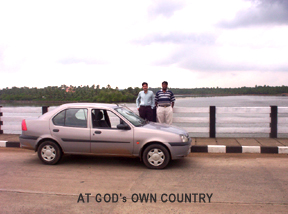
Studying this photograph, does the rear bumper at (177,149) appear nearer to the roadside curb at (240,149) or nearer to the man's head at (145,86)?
the roadside curb at (240,149)

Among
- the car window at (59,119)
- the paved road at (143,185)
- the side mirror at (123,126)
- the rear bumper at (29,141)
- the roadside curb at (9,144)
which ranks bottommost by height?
the paved road at (143,185)

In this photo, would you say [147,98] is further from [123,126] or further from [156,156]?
[156,156]

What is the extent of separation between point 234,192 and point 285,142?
16.1 feet

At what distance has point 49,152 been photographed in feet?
20.0

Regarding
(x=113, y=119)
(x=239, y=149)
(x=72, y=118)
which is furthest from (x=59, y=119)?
(x=239, y=149)

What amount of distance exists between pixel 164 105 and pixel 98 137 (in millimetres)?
3287

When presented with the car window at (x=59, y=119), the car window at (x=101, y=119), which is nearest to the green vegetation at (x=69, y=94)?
the car window at (x=101, y=119)

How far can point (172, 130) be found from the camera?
239 inches

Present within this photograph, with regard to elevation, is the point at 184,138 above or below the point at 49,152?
above

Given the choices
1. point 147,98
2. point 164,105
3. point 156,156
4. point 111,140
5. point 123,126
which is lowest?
point 156,156

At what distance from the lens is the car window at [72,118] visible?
609 centimetres

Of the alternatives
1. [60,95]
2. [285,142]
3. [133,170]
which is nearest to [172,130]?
[133,170]

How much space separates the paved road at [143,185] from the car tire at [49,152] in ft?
0.56

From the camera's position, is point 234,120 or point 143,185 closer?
point 143,185
